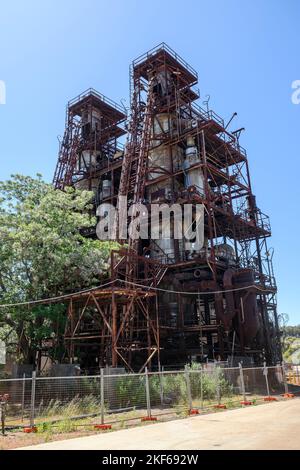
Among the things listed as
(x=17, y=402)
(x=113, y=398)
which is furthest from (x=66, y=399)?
(x=17, y=402)

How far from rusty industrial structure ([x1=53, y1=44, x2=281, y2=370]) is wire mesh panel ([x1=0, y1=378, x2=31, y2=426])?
3.89 metres

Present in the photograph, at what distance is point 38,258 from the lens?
75.6ft

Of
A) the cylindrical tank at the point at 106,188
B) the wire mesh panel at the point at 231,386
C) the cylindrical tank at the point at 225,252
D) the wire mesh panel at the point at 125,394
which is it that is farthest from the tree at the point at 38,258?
the cylindrical tank at the point at 106,188

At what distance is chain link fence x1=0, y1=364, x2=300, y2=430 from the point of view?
14.2 m

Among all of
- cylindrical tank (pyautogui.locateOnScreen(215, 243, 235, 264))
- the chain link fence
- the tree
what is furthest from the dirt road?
cylindrical tank (pyautogui.locateOnScreen(215, 243, 235, 264))

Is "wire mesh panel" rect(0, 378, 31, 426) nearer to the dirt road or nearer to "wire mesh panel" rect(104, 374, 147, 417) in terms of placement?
"wire mesh panel" rect(104, 374, 147, 417)

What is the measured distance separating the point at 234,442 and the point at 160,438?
6.20ft

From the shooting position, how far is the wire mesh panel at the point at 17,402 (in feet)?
48.1

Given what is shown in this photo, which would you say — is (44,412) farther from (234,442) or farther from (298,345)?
(298,345)

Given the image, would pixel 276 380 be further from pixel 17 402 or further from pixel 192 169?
pixel 17 402

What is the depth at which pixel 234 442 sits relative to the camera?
31.1 feet

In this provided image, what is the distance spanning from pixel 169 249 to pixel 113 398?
57.2 feet

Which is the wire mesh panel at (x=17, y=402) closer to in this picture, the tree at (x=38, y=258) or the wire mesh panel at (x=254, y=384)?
the tree at (x=38, y=258)
